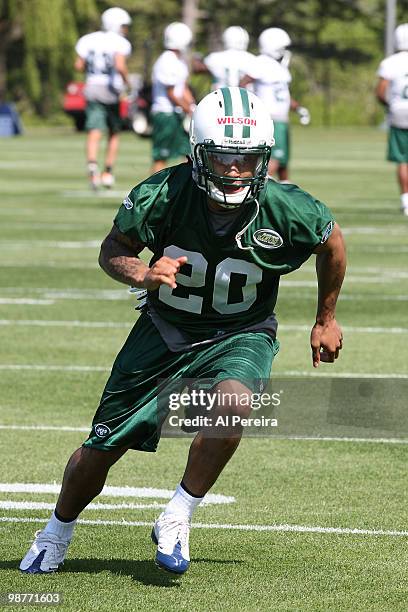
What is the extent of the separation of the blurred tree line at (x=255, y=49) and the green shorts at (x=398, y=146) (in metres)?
30.0

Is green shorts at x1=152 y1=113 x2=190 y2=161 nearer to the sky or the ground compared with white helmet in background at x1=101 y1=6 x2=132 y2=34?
nearer to the ground

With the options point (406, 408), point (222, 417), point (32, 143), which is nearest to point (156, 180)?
point (222, 417)

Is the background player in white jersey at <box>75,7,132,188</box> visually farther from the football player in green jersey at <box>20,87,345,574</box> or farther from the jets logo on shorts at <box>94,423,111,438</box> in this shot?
the jets logo on shorts at <box>94,423,111,438</box>

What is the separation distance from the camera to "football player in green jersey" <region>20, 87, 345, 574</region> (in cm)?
471

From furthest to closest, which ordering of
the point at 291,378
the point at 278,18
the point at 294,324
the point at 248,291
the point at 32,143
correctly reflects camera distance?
→ the point at 278,18, the point at 32,143, the point at 294,324, the point at 291,378, the point at 248,291

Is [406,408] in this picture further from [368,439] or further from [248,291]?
[248,291]

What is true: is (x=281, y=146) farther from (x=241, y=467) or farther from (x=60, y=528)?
(x=60, y=528)

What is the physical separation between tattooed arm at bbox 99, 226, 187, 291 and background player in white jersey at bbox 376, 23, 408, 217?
39.7 feet

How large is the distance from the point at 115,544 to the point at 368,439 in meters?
2.10

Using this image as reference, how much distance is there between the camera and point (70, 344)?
938cm

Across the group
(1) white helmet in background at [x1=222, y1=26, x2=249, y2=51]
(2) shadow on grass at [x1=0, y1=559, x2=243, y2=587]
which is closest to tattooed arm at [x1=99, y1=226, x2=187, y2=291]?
(2) shadow on grass at [x1=0, y1=559, x2=243, y2=587]

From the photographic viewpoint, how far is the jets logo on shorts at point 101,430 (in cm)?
477

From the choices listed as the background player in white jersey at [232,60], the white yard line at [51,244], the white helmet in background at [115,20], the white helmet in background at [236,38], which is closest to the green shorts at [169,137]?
the background player in white jersey at [232,60]

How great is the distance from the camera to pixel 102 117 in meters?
19.8
